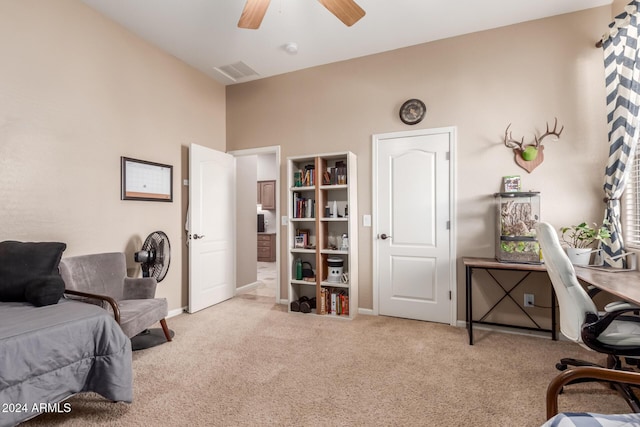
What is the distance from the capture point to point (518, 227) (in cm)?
294

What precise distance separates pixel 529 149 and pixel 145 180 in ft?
13.0

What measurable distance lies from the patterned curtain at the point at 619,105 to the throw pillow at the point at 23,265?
4365 millimetres

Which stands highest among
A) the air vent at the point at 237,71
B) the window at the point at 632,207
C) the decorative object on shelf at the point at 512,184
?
the air vent at the point at 237,71

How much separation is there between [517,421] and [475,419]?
0.75 feet

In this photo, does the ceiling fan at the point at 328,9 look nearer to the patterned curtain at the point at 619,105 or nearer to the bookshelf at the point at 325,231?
the bookshelf at the point at 325,231

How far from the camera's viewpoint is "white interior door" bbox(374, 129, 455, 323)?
3438mm

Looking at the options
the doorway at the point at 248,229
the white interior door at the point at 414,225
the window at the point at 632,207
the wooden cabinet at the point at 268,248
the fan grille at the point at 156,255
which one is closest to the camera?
the window at the point at 632,207

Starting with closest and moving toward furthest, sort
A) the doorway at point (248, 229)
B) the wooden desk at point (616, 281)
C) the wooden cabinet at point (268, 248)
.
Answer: the wooden desk at point (616, 281) → the doorway at point (248, 229) → the wooden cabinet at point (268, 248)

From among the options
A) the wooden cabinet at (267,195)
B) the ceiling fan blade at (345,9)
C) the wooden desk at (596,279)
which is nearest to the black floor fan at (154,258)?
the ceiling fan blade at (345,9)

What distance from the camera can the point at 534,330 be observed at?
3.07 metres

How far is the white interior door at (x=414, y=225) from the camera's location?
11.3ft


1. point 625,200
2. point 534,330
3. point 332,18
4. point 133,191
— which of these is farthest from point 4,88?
point 625,200

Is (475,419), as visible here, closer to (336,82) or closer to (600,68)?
(600,68)

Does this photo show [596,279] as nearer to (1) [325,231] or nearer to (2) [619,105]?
(2) [619,105]
